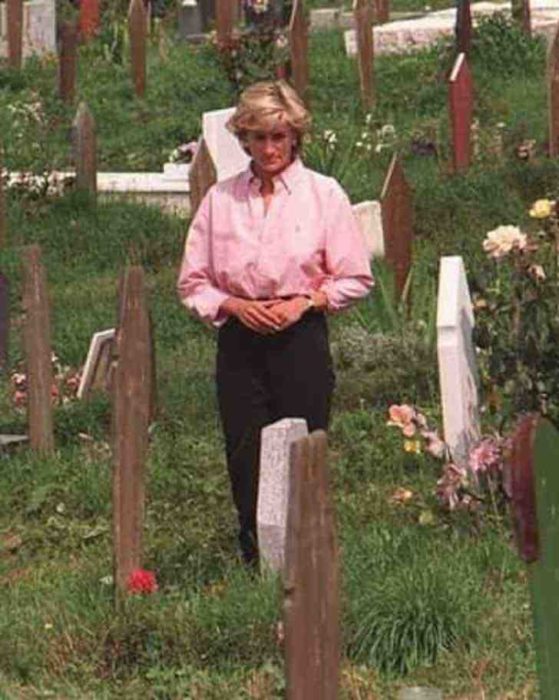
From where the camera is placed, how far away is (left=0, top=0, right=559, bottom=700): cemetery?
6180 millimetres

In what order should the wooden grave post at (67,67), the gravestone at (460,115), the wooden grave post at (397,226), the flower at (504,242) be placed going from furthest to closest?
the wooden grave post at (67,67) → the gravestone at (460,115) → the wooden grave post at (397,226) → the flower at (504,242)

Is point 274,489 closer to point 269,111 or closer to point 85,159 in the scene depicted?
point 269,111

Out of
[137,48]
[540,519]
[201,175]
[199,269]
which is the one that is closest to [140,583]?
[199,269]

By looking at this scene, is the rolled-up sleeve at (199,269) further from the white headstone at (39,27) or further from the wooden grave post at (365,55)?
the white headstone at (39,27)

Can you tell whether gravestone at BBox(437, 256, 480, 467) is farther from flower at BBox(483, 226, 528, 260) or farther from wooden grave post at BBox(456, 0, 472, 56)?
wooden grave post at BBox(456, 0, 472, 56)

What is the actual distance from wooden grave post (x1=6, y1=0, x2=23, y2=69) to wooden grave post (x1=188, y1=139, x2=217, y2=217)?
25.7ft

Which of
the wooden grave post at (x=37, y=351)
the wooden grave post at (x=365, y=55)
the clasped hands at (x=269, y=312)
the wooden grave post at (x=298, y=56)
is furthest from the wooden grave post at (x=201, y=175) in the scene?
the clasped hands at (x=269, y=312)

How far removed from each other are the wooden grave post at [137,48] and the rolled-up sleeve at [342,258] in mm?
13045

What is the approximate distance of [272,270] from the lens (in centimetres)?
707

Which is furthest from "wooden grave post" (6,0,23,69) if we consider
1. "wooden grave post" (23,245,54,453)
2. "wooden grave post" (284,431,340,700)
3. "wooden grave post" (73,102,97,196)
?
"wooden grave post" (284,431,340,700)

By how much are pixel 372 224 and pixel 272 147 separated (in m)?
5.94

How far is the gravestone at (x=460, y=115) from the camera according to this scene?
15.4 m

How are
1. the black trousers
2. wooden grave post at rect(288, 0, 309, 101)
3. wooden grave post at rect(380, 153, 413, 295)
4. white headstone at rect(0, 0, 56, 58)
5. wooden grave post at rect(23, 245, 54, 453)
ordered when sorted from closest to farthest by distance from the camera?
the black trousers → wooden grave post at rect(23, 245, 54, 453) → wooden grave post at rect(380, 153, 413, 295) → wooden grave post at rect(288, 0, 309, 101) → white headstone at rect(0, 0, 56, 58)

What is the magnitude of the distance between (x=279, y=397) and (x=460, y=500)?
0.68 m
